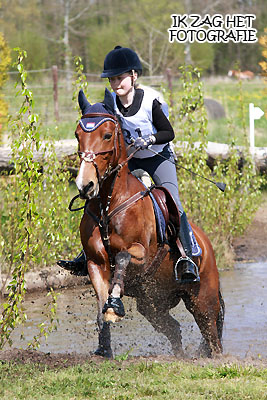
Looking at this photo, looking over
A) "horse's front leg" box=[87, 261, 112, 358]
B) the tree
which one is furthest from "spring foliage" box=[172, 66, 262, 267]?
the tree

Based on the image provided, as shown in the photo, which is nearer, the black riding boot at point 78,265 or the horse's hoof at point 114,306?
the horse's hoof at point 114,306

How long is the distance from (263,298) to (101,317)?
4.35 metres

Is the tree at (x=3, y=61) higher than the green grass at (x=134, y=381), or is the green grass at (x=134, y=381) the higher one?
the tree at (x=3, y=61)

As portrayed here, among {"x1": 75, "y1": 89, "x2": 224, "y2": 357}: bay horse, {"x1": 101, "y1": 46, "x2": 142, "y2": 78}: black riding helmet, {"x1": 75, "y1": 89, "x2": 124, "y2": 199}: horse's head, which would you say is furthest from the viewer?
{"x1": 101, "y1": 46, "x2": 142, "y2": 78}: black riding helmet

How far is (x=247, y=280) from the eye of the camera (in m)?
9.88

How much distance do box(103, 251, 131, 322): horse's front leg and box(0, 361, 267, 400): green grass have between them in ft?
1.48

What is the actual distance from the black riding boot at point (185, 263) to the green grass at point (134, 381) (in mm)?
751

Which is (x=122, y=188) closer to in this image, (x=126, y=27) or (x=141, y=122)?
(x=141, y=122)

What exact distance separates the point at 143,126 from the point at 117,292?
1419 millimetres

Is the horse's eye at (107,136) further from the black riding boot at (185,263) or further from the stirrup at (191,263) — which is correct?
the stirrup at (191,263)

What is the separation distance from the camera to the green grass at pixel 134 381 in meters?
4.48

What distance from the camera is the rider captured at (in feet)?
17.5

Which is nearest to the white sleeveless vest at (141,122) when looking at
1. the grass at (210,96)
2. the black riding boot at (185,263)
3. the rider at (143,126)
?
the rider at (143,126)

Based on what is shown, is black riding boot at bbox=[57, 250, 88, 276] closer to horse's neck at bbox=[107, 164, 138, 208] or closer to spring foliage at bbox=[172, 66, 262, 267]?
horse's neck at bbox=[107, 164, 138, 208]
